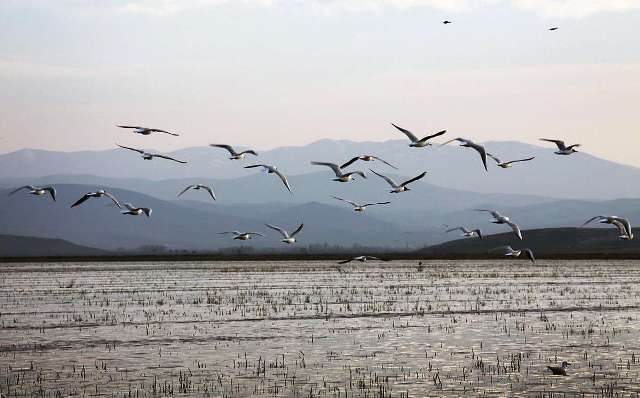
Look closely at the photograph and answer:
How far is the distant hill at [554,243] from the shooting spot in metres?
160

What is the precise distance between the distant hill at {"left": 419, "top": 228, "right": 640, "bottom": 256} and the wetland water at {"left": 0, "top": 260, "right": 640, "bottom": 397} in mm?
106944

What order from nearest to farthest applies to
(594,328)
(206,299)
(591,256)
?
(594,328) < (206,299) < (591,256)

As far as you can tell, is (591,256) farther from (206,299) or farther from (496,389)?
(496,389)

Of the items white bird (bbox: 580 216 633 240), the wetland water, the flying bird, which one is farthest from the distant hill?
the flying bird

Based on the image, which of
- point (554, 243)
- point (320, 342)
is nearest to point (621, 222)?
point (320, 342)

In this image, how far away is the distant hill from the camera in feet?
526

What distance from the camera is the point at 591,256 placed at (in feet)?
419

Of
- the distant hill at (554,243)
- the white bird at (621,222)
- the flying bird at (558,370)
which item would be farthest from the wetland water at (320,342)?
the distant hill at (554,243)

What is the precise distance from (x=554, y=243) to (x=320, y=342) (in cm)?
14779

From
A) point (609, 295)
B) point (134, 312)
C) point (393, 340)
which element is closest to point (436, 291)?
point (609, 295)

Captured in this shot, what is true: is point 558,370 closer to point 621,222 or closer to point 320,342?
point 320,342

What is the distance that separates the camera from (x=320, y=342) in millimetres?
31766

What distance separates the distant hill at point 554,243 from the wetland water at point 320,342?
107 meters

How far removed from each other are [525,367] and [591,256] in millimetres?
104492
